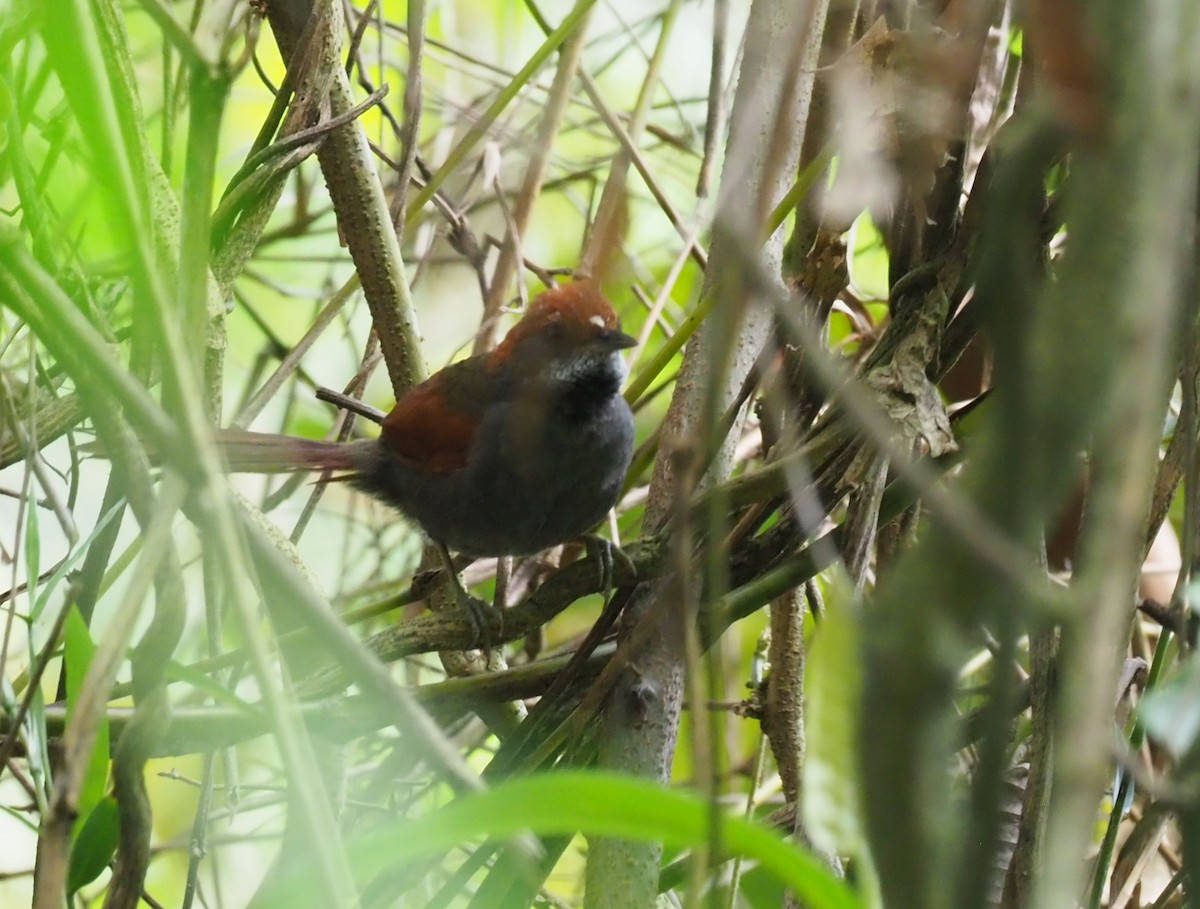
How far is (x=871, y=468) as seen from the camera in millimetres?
1414

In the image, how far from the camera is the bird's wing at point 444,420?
292 centimetres

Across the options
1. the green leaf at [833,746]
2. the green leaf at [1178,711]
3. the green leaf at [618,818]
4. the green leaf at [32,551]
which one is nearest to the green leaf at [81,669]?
the green leaf at [32,551]

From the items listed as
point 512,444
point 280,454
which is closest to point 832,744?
point 280,454

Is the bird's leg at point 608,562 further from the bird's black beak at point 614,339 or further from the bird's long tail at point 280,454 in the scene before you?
the bird's black beak at point 614,339

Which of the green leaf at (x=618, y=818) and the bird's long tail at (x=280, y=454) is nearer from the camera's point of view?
the green leaf at (x=618, y=818)

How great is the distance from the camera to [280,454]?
2.82 metres

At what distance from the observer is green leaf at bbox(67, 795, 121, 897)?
112cm

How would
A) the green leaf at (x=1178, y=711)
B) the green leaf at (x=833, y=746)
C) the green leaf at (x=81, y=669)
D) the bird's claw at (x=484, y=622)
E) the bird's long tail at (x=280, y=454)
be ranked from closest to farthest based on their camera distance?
the green leaf at (x=833, y=746)
the green leaf at (x=1178, y=711)
the green leaf at (x=81, y=669)
the bird's claw at (x=484, y=622)
the bird's long tail at (x=280, y=454)

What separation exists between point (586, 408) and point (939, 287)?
166 centimetres

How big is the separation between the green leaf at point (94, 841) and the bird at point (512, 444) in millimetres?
1611

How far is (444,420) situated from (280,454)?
449 millimetres

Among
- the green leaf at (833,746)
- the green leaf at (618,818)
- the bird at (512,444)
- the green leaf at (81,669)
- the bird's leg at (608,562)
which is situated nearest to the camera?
the green leaf at (618,818)

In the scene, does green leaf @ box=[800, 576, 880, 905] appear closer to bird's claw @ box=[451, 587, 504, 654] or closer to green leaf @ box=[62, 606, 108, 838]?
green leaf @ box=[62, 606, 108, 838]

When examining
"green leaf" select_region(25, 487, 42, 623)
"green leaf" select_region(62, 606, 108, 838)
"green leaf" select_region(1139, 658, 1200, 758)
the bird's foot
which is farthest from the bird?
"green leaf" select_region(1139, 658, 1200, 758)
